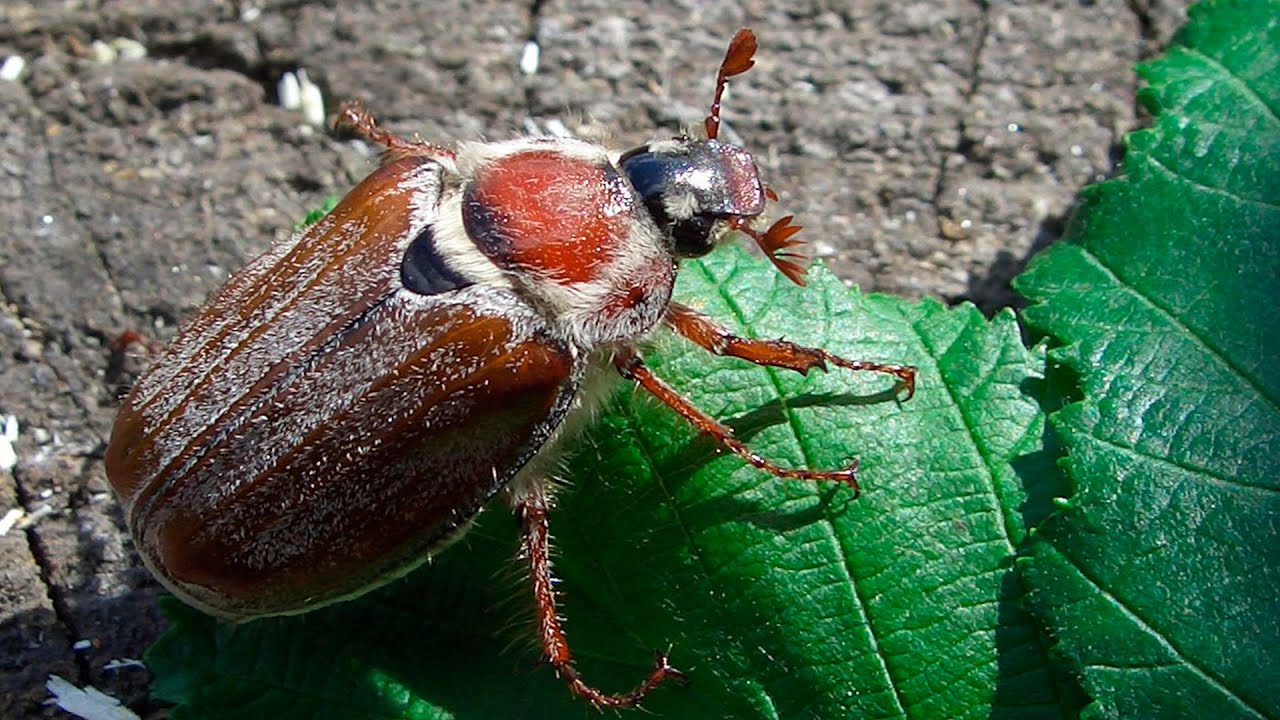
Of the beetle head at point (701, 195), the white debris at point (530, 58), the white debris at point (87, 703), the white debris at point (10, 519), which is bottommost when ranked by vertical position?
the white debris at point (87, 703)

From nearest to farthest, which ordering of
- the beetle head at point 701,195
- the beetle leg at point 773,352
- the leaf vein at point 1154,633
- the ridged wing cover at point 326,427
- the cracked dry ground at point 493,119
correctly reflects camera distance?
the leaf vein at point 1154,633 → the ridged wing cover at point 326,427 → the beetle leg at point 773,352 → the beetle head at point 701,195 → the cracked dry ground at point 493,119

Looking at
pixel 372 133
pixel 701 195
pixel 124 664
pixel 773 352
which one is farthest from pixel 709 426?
pixel 124 664

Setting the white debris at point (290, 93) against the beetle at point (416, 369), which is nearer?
the beetle at point (416, 369)

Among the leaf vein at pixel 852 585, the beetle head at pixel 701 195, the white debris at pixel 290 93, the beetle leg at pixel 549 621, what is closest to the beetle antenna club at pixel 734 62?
the beetle head at pixel 701 195

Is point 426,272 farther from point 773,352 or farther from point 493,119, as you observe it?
point 493,119

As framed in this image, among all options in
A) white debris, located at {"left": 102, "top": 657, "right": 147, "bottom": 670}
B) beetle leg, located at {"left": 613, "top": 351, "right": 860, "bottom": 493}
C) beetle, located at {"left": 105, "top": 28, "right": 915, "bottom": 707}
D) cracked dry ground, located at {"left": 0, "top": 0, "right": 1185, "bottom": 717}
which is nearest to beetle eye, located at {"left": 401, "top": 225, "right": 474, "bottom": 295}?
beetle, located at {"left": 105, "top": 28, "right": 915, "bottom": 707}

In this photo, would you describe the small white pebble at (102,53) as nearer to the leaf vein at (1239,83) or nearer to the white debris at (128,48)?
the white debris at (128,48)

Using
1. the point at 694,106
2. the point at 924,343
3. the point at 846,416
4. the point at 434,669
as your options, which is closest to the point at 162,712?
the point at 434,669

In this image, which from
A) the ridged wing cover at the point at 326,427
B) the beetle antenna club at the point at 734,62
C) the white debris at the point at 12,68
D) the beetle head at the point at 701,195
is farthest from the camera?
the white debris at the point at 12,68
